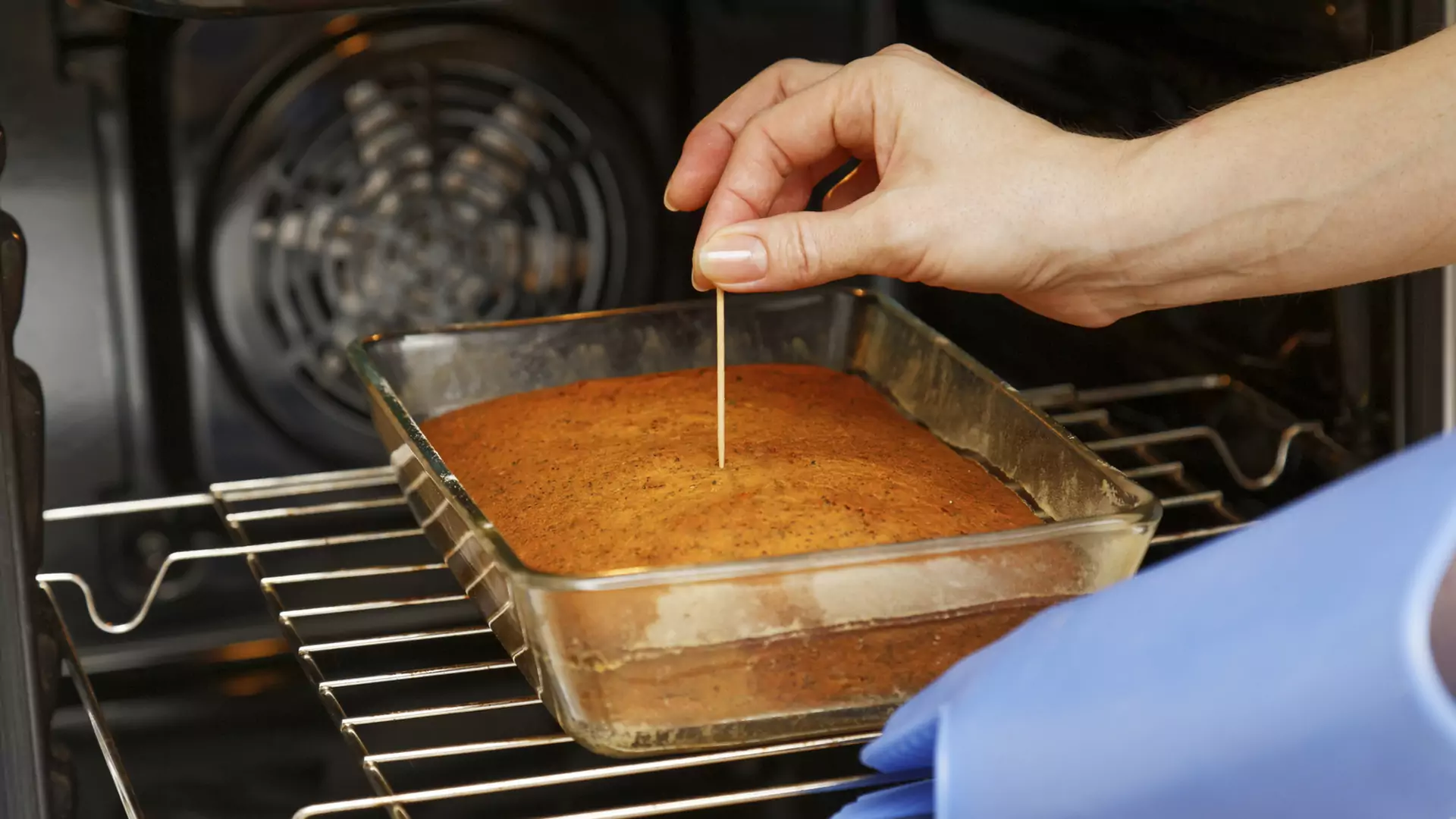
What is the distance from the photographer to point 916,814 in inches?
A: 25.5

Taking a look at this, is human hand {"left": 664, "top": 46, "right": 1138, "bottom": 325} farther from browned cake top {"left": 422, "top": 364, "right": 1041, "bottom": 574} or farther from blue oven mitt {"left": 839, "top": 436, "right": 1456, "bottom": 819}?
blue oven mitt {"left": 839, "top": 436, "right": 1456, "bottom": 819}

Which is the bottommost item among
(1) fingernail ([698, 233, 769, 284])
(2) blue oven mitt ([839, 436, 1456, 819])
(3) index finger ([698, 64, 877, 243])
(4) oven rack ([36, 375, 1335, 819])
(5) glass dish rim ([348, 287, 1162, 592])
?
(4) oven rack ([36, 375, 1335, 819])

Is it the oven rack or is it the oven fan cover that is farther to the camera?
the oven fan cover

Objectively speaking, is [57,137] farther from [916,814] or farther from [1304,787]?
[1304,787]

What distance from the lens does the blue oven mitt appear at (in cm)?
44

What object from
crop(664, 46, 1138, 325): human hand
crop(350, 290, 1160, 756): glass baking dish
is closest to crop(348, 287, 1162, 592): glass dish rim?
crop(350, 290, 1160, 756): glass baking dish

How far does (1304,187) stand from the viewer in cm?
Answer: 80

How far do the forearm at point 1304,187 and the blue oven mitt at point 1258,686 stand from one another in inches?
13.3

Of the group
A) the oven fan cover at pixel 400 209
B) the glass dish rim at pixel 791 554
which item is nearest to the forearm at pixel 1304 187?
the glass dish rim at pixel 791 554

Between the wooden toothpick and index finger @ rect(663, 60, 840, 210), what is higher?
index finger @ rect(663, 60, 840, 210)

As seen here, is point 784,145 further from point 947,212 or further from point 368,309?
point 368,309

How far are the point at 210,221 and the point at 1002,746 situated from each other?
2.56 feet

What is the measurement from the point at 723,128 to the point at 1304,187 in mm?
358

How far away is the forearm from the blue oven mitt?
0.34m
